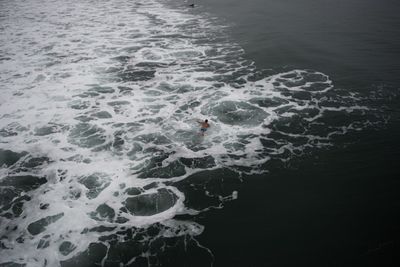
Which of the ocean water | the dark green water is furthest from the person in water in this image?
the dark green water

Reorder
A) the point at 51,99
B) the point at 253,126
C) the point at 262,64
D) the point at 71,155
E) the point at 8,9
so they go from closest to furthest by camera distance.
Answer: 1. the point at 71,155
2. the point at 253,126
3. the point at 51,99
4. the point at 262,64
5. the point at 8,9

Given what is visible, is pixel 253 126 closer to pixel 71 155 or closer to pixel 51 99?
pixel 71 155

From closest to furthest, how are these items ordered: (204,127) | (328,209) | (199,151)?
(328,209) < (199,151) < (204,127)

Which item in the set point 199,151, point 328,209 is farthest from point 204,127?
point 328,209

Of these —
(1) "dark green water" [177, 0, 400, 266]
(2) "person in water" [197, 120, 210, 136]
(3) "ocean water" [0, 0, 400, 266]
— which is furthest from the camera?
(2) "person in water" [197, 120, 210, 136]

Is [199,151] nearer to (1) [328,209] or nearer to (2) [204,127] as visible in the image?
(2) [204,127]

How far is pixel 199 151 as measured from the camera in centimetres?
1339

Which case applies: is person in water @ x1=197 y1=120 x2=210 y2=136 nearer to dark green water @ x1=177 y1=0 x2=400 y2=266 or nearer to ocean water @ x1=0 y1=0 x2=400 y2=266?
ocean water @ x1=0 y1=0 x2=400 y2=266

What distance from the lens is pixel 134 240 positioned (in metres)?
9.41

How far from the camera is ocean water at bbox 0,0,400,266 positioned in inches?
365

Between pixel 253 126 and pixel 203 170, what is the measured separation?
4.50 meters

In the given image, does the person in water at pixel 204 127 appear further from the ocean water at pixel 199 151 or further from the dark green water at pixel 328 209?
the dark green water at pixel 328 209

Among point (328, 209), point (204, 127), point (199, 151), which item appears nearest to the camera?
point (328, 209)

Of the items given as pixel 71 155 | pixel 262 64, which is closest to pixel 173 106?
pixel 71 155
